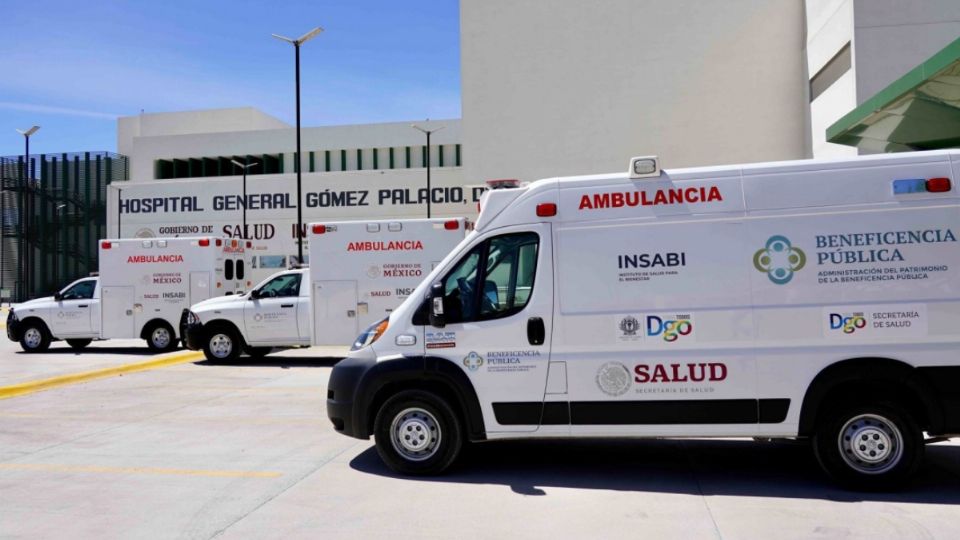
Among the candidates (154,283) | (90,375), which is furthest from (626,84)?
(90,375)

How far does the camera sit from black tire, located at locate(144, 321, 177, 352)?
17.8m

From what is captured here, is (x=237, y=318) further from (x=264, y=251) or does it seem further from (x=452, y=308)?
(x=264, y=251)

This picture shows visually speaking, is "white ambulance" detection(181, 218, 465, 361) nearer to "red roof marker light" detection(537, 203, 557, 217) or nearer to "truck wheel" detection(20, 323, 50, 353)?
"truck wheel" detection(20, 323, 50, 353)

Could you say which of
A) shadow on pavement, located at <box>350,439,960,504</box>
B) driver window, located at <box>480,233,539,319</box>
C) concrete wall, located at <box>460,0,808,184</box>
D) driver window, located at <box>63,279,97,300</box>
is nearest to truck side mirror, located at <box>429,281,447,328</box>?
driver window, located at <box>480,233,539,319</box>

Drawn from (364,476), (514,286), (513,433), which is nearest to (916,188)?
(514,286)

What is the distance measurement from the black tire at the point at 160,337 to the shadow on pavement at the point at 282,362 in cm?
238

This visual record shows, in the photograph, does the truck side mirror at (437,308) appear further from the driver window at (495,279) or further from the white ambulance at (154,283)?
the white ambulance at (154,283)

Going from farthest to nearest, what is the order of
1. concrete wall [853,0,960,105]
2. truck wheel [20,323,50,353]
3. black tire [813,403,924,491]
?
1. concrete wall [853,0,960,105]
2. truck wheel [20,323,50,353]
3. black tire [813,403,924,491]

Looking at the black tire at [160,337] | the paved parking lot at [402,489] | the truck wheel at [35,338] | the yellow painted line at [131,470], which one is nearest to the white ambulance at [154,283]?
the black tire at [160,337]

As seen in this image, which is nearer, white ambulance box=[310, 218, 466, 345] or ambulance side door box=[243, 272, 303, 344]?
white ambulance box=[310, 218, 466, 345]

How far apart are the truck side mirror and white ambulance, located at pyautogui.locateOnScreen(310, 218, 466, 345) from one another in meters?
7.92

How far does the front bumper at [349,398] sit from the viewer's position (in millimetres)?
6469

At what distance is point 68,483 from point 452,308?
11.9 ft

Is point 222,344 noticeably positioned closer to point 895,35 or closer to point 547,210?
point 547,210
